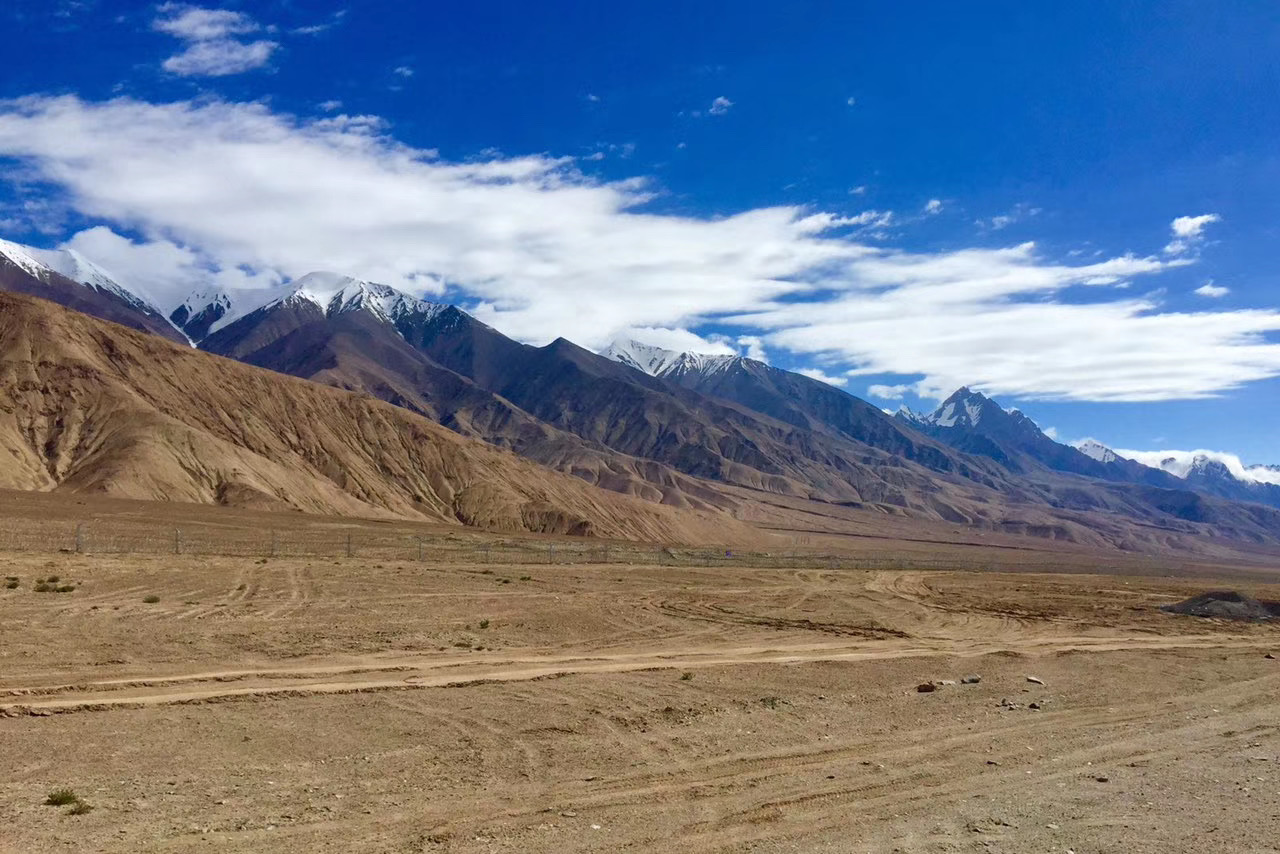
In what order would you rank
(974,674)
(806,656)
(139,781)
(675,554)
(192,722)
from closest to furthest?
(139,781), (192,722), (974,674), (806,656), (675,554)

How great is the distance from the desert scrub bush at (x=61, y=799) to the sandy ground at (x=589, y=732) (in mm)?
216

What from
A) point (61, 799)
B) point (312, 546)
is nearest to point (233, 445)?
point (312, 546)

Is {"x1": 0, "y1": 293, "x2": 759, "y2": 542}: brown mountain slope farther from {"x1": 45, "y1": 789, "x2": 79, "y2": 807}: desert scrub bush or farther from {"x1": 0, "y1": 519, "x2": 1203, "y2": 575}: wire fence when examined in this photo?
{"x1": 45, "y1": 789, "x2": 79, "y2": 807}: desert scrub bush

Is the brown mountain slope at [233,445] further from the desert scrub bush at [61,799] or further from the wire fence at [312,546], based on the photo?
the desert scrub bush at [61,799]

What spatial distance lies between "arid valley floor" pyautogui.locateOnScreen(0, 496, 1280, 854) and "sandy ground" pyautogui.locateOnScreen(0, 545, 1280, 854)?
2.6 inches

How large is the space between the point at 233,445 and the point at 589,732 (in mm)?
91759

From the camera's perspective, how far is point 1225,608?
41312mm

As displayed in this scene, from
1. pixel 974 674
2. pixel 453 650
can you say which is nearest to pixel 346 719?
pixel 453 650

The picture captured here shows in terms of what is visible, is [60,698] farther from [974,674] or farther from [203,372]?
[203,372]

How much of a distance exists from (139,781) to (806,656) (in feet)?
53.3

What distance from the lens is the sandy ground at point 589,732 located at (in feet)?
32.3

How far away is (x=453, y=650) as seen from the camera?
21.7 m

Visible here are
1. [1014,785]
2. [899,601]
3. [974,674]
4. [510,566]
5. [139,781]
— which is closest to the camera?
[139,781]

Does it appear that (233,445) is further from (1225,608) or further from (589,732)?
(589,732)
